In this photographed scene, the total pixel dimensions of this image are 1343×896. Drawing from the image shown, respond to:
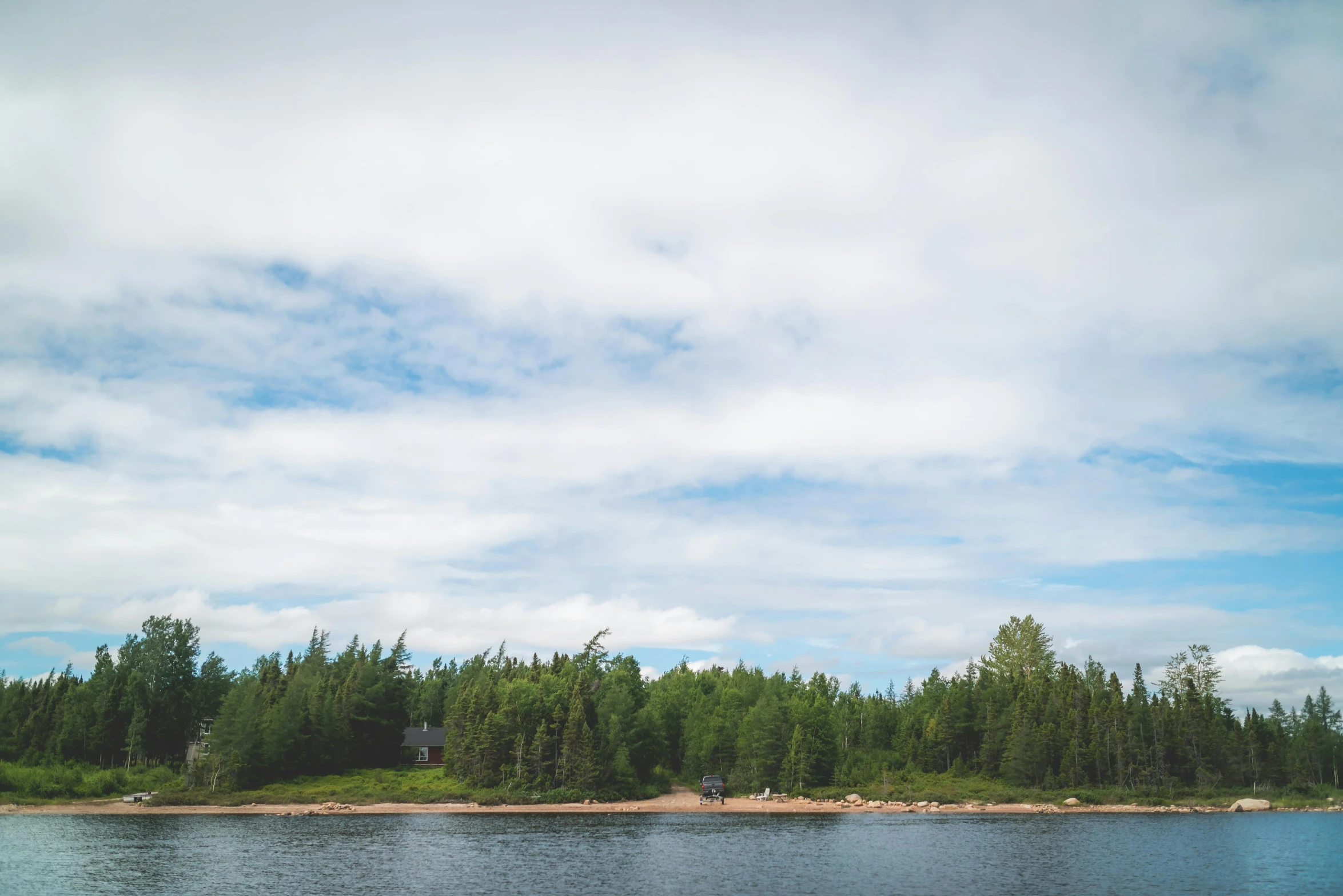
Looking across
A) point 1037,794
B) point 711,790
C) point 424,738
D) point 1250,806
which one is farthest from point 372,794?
point 1250,806

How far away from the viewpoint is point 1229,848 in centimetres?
6656

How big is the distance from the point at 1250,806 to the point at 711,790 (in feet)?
233

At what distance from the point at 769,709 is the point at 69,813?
8645 centimetres

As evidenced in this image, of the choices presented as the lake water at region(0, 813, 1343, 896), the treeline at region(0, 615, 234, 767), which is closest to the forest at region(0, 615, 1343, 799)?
the treeline at region(0, 615, 234, 767)

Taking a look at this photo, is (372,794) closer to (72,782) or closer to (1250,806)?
(72,782)

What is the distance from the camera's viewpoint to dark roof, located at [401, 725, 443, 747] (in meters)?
138

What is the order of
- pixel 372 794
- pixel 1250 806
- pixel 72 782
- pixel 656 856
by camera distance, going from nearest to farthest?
pixel 656 856, pixel 72 782, pixel 372 794, pixel 1250 806

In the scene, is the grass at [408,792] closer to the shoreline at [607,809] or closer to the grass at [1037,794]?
the grass at [1037,794]

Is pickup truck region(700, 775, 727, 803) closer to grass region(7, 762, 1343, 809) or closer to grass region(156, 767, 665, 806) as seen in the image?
grass region(156, 767, 665, 806)

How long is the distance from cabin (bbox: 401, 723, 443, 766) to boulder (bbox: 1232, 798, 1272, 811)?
11461 cm

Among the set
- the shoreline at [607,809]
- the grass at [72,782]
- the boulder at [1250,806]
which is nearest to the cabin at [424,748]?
the shoreline at [607,809]

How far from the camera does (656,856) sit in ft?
197

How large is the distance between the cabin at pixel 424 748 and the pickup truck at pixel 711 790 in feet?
150

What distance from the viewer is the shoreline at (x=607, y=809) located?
98500mm
